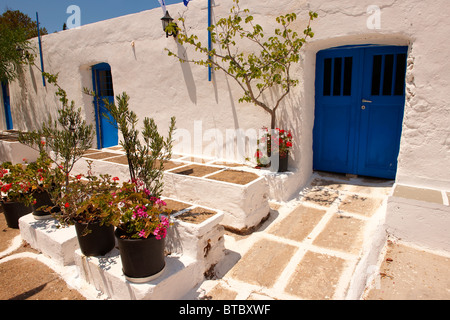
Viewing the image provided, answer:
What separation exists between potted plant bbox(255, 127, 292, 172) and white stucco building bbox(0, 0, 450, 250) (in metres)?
0.21

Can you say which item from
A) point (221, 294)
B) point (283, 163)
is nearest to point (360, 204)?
point (283, 163)

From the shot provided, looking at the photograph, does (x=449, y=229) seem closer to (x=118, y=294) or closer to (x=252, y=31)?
(x=118, y=294)

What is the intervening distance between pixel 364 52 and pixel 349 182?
6.84 feet

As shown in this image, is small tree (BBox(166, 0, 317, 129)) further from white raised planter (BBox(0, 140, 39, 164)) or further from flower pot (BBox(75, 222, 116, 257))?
white raised planter (BBox(0, 140, 39, 164))

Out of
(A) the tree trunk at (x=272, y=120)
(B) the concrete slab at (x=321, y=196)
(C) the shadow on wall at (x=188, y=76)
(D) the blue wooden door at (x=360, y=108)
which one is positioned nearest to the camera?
(B) the concrete slab at (x=321, y=196)

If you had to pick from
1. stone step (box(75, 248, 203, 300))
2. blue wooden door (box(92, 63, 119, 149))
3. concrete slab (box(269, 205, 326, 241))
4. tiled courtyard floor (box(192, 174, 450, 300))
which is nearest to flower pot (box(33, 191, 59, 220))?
stone step (box(75, 248, 203, 300))

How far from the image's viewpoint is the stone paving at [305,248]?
9.14 feet

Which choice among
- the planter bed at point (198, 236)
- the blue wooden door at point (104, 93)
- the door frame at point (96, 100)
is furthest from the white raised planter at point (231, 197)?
the door frame at point (96, 100)

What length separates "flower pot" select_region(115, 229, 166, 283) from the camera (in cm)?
241

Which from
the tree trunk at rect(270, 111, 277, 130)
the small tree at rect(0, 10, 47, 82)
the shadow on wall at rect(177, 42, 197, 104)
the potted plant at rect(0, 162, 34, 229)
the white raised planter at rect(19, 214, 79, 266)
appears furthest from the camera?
the small tree at rect(0, 10, 47, 82)

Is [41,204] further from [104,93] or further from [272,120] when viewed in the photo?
[104,93]

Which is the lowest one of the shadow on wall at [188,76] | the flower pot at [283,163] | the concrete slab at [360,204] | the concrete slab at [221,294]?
the concrete slab at [221,294]

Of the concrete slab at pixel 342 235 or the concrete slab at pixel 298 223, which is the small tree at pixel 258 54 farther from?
the concrete slab at pixel 342 235

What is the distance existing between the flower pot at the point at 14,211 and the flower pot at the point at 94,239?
2.03 metres
